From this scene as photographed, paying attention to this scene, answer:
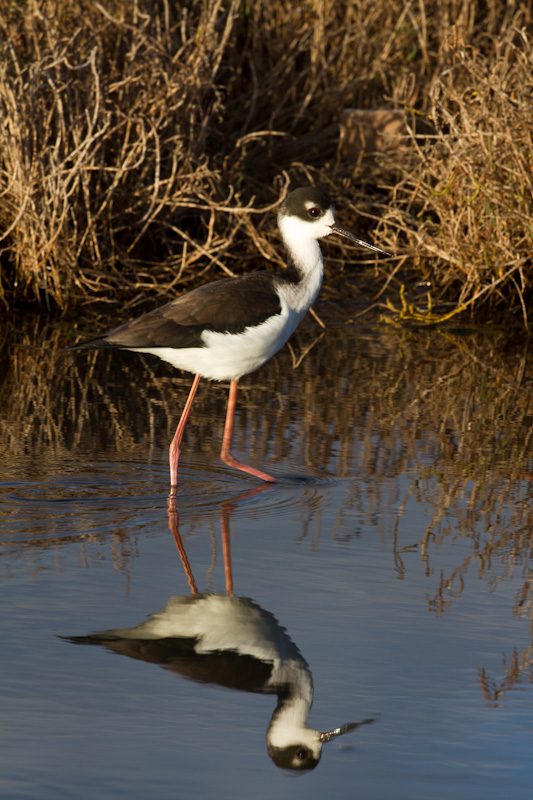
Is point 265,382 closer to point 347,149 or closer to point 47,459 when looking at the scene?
point 47,459

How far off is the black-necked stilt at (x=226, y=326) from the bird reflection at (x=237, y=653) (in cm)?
118

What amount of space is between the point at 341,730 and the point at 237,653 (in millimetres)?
471

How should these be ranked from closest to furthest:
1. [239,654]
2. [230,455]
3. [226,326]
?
[239,654], [226,326], [230,455]

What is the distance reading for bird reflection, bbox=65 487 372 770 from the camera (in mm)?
2793

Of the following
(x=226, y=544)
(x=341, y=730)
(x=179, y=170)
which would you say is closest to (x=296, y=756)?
(x=341, y=730)

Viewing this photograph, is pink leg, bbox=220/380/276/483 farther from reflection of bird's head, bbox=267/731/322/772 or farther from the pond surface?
reflection of bird's head, bbox=267/731/322/772

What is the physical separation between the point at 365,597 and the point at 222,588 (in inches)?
17.1

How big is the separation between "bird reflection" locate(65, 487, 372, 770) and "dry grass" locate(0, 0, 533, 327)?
4.11 m

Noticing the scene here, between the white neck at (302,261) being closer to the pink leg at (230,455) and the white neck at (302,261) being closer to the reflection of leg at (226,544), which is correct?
the pink leg at (230,455)

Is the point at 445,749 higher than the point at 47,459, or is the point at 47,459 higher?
the point at 445,749

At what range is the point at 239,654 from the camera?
10.5ft

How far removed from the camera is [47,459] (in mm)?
4902

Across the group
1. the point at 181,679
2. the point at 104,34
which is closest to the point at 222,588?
the point at 181,679

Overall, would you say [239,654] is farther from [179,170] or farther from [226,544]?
[179,170]
